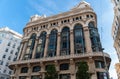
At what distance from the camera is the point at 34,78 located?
1725 inches

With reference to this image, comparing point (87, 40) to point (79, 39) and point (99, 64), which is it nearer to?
point (79, 39)

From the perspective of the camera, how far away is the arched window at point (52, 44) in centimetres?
4719

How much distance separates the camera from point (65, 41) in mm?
48156

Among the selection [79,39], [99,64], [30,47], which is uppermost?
[79,39]

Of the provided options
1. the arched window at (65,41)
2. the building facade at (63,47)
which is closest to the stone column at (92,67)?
the building facade at (63,47)

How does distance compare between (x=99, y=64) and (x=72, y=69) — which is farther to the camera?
(x=72, y=69)

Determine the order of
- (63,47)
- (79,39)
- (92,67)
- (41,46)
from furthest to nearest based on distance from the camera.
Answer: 1. (41,46)
2. (63,47)
3. (79,39)
4. (92,67)

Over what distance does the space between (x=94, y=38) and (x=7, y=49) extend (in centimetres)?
4122

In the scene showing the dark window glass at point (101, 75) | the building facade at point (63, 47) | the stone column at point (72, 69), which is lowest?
the dark window glass at point (101, 75)

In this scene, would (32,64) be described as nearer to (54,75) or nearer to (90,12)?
(54,75)

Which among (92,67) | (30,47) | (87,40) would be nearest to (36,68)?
(30,47)

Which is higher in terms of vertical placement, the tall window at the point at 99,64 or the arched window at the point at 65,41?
the arched window at the point at 65,41

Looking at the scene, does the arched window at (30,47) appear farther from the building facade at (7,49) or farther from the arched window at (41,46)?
the building facade at (7,49)

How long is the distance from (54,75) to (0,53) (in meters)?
40.1
